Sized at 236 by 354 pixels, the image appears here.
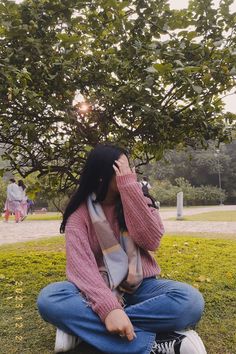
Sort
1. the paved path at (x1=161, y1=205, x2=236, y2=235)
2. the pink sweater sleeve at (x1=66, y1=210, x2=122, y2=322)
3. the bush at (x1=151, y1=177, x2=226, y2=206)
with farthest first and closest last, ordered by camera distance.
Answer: the bush at (x1=151, y1=177, x2=226, y2=206)
the paved path at (x1=161, y1=205, x2=236, y2=235)
the pink sweater sleeve at (x1=66, y1=210, x2=122, y2=322)

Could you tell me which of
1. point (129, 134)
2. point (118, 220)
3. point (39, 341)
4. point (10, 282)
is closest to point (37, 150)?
point (129, 134)

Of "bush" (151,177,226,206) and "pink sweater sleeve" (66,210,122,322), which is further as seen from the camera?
"bush" (151,177,226,206)

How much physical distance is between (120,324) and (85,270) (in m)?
0.43

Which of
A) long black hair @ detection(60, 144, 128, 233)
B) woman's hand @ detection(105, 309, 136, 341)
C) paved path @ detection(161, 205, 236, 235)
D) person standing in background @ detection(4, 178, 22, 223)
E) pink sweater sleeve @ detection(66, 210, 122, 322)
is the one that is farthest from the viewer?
person standing in background @ detection(4, 178, 22, 223)

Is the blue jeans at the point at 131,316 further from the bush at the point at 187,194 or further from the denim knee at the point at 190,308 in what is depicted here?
the bush at the point at 187,194

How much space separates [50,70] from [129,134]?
942 mm

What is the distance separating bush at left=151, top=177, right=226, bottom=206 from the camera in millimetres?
34219

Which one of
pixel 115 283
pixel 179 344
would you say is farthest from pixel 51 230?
pixel 179 344

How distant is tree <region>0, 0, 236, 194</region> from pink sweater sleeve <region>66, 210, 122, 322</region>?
835 millimetres

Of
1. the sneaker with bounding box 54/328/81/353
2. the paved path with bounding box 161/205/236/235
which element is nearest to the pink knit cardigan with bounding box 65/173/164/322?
the sneaker with bounding box 54/328/81/353

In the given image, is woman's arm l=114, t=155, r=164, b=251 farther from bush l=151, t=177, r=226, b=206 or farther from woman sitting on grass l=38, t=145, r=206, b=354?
bush l=151, t=177, r=226, b=206

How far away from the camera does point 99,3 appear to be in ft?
10.7

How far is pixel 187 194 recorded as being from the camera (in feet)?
116

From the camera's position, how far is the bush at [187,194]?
34.2m
